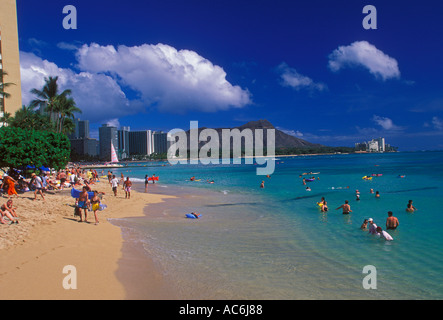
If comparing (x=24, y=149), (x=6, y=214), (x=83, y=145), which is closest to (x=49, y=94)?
(x=24, y=149)

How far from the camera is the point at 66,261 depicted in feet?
24.6

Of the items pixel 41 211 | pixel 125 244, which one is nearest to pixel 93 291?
pixel 125 244

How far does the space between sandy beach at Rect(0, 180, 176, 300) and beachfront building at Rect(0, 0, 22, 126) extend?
3981cm

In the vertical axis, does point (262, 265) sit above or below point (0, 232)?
below

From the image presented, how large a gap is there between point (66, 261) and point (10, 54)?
161 feet

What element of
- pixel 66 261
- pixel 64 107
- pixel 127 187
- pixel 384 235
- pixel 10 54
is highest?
pixel 10 54

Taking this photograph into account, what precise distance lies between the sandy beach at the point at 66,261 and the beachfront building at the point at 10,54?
131 feet

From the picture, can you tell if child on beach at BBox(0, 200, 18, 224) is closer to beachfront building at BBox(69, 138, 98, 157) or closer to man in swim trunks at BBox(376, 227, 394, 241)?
man in swim trunks at BBox(376, 227, 394, 241)

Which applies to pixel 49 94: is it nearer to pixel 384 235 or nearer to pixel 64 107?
pixel 64 107

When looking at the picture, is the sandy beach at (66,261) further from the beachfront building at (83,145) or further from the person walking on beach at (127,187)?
the beachfront building at (83,145)

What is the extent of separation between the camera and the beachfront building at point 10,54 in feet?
140
